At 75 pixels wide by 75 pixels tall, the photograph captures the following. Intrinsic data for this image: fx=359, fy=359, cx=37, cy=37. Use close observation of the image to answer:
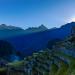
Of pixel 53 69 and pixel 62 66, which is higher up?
pixel 62 66

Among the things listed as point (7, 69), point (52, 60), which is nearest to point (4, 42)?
point (7, 69)

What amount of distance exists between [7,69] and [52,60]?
30.7m

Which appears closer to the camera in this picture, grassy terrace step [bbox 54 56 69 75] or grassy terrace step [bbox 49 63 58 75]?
grassy terrace step [bbox 54 56 69 75]

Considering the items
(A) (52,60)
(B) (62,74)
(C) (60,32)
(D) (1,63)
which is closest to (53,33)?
(C) (60,32)

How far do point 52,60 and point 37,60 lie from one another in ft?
44.5

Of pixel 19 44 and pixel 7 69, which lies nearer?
pixel 7 69

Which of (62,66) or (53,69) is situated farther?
(53,69)

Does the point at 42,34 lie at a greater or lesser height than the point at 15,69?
greater

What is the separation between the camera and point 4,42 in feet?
423

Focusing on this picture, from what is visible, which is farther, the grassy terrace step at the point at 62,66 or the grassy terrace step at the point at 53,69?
the grassy terrace step at the point at 53,69

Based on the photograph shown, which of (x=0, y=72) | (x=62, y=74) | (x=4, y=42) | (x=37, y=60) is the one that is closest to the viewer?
(x=62, y=74)

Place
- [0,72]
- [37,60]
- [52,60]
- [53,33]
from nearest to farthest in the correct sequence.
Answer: [52,60] < [37,60] < [0,72] < [53,33]

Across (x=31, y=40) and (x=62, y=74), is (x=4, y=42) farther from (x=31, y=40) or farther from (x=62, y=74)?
(x=62, y=74)

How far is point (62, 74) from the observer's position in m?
39.1
